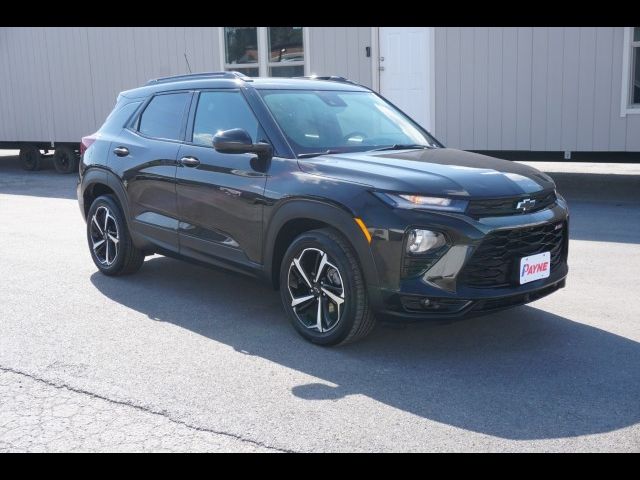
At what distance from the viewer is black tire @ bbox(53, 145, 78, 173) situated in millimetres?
16719

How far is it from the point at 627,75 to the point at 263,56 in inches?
256

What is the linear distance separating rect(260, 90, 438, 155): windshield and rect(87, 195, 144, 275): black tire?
1979 millimetres

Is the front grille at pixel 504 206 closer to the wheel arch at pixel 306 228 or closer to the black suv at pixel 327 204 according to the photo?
the black suv at pixel 327 204

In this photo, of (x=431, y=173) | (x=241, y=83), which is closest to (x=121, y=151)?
(x=241, y=83)

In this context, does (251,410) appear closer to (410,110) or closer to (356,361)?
(356,361)

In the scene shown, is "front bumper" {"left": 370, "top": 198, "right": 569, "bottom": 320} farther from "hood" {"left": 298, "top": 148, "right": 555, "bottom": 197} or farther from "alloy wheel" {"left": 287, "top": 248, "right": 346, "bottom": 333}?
"alloy wheel" {"left": 287, "top": 248, "right": 346, "bottom": 333}

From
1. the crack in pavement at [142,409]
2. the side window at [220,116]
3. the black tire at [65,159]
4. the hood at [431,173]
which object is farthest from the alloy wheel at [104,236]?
the black tire at [65,159]

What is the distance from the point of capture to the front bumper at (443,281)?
14.3 ft

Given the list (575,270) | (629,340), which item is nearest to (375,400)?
(629,340)

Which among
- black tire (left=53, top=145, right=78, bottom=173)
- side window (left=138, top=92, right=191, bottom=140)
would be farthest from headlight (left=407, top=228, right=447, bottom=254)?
black tire (left=53, top=145, right=78, bottom=173)

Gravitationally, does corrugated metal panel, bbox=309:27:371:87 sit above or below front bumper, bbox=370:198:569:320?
above

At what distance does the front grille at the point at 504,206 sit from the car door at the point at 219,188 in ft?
4.87

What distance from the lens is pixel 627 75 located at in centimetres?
1111

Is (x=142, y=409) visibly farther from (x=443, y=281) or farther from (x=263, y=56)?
(x=263, y=56)
